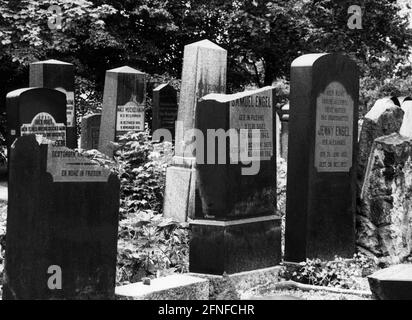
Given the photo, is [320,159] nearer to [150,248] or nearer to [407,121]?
[150,248]

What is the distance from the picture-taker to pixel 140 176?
11.9 meters

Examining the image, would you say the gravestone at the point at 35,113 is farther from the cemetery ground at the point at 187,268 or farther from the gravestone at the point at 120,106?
the cemetery ground at the point at 187,268

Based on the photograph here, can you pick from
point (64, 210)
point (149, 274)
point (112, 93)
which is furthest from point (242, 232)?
point (112, 93)

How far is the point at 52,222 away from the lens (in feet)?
19.1

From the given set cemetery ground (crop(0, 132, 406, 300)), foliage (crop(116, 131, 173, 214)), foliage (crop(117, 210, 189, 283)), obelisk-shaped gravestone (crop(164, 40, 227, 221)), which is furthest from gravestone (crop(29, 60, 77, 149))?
foliage (crop(117, 210, 189, 283))

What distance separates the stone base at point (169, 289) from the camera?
20.5ft

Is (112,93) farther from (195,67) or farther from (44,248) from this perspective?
(44,248)

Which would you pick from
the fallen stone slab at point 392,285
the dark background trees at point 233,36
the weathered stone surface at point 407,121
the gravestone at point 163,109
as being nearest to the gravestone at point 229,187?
the fallen stone slab at point 392,285

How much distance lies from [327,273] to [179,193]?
3.42m

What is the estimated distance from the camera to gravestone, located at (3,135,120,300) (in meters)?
5.75

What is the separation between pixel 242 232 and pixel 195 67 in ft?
14.4

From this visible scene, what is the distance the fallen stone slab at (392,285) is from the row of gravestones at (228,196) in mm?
1593

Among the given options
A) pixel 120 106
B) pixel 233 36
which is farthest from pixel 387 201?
pixel 233 36

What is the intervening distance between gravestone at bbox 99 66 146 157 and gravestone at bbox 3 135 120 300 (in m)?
7.75
